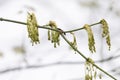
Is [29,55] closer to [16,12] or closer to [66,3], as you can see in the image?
[16,12]

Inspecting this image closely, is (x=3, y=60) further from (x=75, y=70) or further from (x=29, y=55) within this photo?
(x=75, y=70)

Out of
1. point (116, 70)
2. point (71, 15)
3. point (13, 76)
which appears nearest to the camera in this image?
point (13, 76)

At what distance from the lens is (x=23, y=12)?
4.51 ft

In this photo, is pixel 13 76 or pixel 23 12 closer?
pixel 13 76

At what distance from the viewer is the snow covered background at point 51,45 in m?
1.24

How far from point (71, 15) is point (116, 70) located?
0.29 m

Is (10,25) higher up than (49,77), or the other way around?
(10,25)

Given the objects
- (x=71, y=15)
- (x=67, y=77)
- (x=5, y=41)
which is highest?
(x=71, y=15)

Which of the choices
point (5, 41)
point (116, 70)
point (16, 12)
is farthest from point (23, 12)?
point (116, 70)

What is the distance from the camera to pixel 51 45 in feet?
4.29

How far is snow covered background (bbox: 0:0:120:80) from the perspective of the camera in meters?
1.24

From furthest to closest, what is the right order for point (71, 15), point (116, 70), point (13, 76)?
1. point (71, 15)
2. point (116, 70)
3. point (13, 76)

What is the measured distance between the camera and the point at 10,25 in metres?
1.33

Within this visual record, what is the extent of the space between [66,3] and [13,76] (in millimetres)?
426
